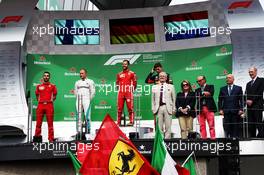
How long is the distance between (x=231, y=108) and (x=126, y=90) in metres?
2.92

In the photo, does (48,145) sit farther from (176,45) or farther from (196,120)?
(176,45)

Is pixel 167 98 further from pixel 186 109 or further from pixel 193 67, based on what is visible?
pixel 193 67

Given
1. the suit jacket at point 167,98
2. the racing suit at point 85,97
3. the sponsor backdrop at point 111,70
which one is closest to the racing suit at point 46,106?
the racing suit at point 85,97

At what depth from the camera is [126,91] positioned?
19.4 metres

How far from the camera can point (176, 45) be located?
21.6 m

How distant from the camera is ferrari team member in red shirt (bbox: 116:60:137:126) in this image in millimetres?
19312

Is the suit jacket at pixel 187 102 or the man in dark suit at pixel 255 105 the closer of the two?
the man in dark suit at pixel 255 105

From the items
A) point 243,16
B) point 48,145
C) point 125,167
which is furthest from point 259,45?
point 125,167

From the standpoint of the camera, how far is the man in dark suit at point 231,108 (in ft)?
58.2

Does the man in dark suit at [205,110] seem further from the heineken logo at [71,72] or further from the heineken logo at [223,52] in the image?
the heineken logo at [71,72]

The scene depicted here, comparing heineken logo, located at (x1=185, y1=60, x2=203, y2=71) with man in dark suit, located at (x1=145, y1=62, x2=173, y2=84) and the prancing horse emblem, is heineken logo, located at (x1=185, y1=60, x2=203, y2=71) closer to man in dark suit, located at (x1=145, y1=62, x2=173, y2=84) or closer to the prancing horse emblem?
man in dark suit, located at (x1=145, y1=62, x2=173, y2=84)

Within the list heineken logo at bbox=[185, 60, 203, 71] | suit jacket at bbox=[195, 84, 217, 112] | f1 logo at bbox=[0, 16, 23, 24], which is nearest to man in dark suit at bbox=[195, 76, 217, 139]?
suit jacket at bbox=[195, 84, 217, 112]

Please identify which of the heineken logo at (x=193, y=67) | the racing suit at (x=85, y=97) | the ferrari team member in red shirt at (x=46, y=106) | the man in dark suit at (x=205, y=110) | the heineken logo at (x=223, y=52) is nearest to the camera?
the man in dark suit at (x=205, y=110)

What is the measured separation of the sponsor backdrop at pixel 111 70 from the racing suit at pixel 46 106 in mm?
2073
